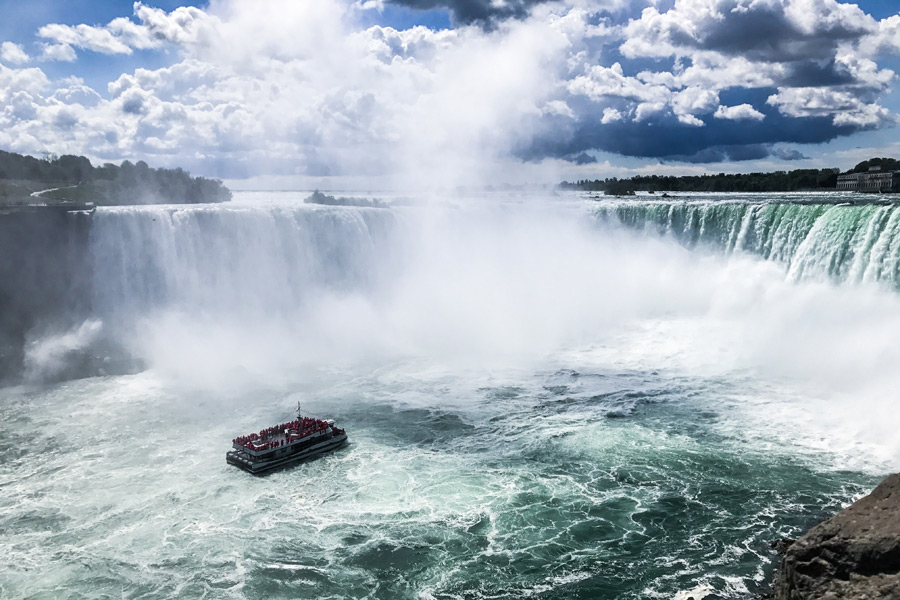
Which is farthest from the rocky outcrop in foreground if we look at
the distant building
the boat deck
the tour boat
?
the distant building

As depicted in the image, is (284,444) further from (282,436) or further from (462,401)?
(462,401)

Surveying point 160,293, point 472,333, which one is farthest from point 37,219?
point 472,333

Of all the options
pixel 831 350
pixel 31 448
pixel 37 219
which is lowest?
pixel 31 448

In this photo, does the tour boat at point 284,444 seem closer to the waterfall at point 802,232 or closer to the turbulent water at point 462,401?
the turbulent water at point 462,401

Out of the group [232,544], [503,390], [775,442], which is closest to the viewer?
[232,544]

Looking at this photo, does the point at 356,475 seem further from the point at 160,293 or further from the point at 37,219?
the point at 37,219

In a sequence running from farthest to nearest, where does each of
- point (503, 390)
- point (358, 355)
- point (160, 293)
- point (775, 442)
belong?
point (160, 293) < point (358, 355) < point (503, 390) < point (775, 442)

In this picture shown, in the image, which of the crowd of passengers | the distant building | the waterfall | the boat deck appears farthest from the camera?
the distant building

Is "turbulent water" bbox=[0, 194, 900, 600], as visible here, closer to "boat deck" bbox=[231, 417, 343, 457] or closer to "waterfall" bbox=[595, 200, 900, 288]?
"waterfall" bbox=[595, 200, 900, 288]
